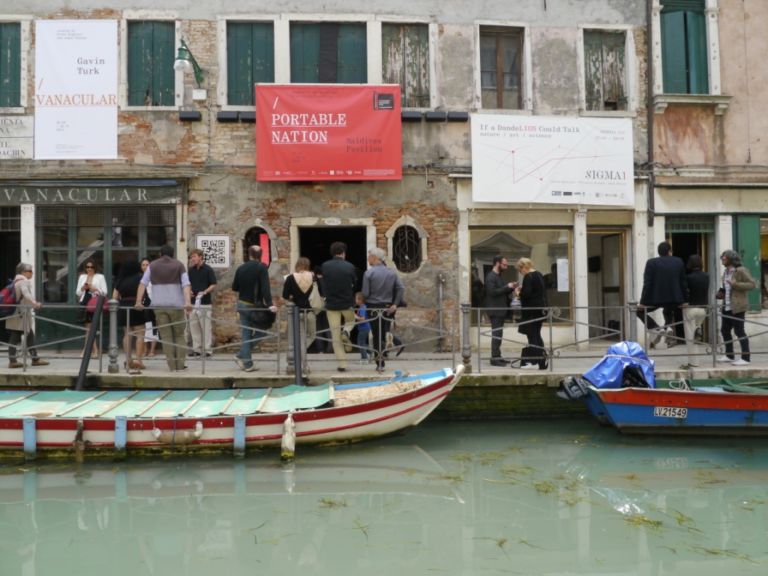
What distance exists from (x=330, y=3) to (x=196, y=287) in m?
5.48

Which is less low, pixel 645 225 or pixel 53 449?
pixel 645 225

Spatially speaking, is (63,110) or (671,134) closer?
(63,110)

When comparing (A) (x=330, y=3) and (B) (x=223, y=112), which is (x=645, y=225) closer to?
(A) (x=330, y=3)

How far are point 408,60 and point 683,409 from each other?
24.6 feet

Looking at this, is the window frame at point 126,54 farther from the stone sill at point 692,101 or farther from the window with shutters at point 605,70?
the stone sill at point 692,101

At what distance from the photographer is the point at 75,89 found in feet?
40.6

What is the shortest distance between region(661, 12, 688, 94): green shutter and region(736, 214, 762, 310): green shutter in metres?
2.60

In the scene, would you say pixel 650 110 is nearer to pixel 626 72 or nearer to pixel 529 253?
pixel 626 72

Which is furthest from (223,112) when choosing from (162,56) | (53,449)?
(53,449)

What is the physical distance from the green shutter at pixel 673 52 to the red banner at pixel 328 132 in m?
5.01

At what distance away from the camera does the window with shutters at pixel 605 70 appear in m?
13.4

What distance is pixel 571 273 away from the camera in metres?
13.4

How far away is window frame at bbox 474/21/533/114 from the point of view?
42.8 feet

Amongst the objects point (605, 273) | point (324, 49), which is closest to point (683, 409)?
point (605, 273)
